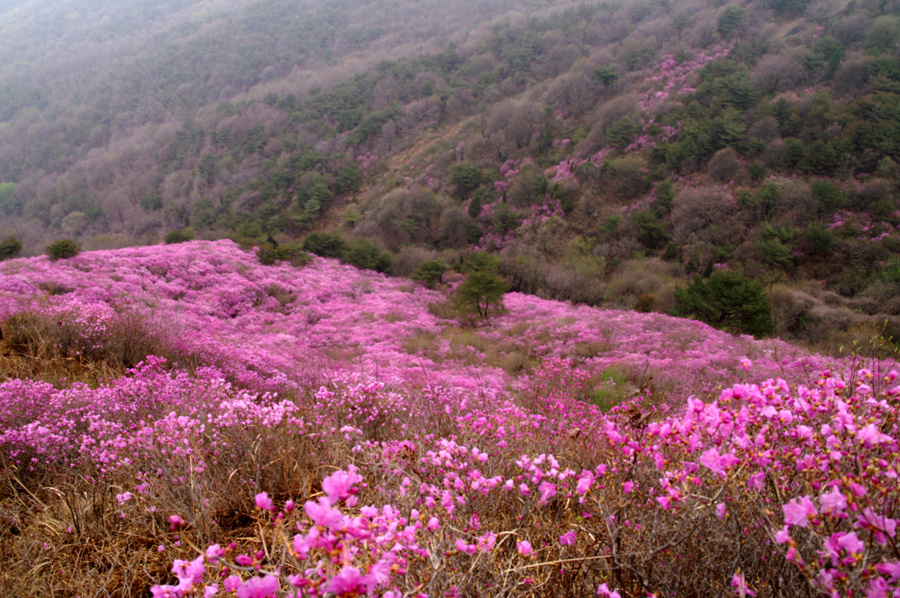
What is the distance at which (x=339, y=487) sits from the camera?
2.72 feet

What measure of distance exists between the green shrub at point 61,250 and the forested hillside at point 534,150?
3.34 metres

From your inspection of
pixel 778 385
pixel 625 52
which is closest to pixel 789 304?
pixel 778 385

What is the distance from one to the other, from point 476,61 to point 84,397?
176ft

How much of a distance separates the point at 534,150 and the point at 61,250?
3205cm

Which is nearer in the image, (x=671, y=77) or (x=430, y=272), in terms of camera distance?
(x=430, y=272)

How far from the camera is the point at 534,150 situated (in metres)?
35.8

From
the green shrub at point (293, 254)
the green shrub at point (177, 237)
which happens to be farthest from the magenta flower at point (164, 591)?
the green shrub at point (177, 237)

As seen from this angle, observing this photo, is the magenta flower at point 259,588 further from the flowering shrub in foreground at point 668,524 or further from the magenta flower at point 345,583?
the magenta flower at point 345,583

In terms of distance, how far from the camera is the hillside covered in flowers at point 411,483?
1.04 m

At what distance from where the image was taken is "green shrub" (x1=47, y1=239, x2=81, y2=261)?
12.2 m

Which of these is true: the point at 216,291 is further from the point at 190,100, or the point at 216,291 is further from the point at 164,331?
the point at 190,100

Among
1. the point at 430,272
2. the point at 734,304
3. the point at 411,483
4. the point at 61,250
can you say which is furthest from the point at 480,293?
the point at 411,483

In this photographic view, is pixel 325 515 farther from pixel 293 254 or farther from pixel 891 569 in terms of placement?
pixel 293 254

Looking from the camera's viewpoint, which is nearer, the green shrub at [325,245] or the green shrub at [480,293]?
the green shrub at [480,293]
